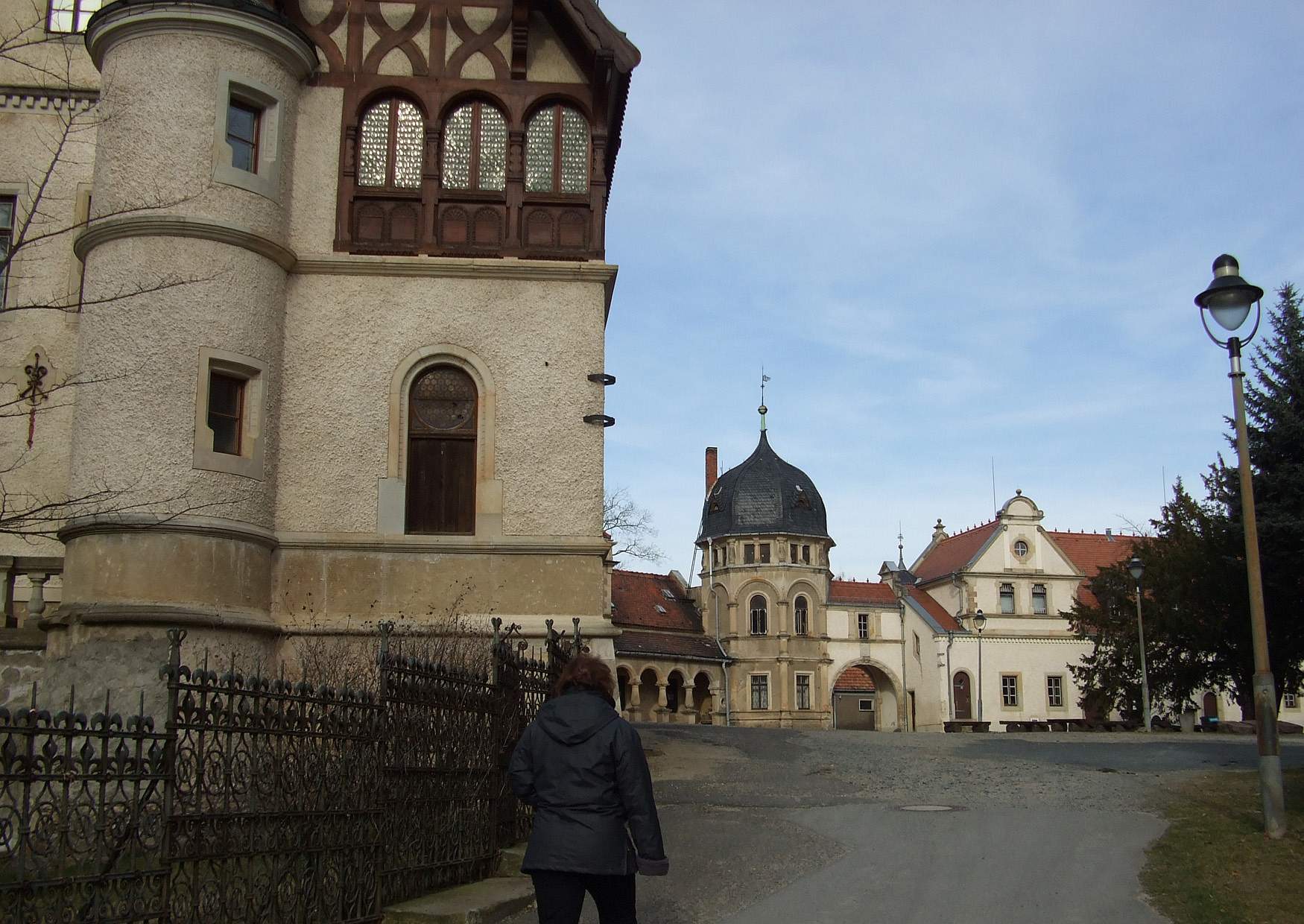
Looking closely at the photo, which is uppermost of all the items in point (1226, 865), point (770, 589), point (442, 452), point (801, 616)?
point (770, 589)

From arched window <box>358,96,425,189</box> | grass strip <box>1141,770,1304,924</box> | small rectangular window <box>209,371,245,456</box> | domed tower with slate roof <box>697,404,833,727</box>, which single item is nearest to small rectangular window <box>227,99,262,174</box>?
arched window <box>358,96,425,189</box>

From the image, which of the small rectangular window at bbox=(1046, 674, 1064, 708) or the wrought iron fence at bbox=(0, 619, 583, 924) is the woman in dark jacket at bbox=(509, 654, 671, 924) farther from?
the small rectangular window at bbox=(1046, 674, 1064, 708)

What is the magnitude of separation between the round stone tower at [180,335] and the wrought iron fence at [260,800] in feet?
14.4

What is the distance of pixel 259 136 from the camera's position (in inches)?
631

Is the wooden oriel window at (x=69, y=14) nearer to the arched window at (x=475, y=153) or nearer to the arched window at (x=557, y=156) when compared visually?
the arched window at (x=475, y=153)

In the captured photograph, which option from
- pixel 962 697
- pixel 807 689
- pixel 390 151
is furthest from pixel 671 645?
pixel 390 151

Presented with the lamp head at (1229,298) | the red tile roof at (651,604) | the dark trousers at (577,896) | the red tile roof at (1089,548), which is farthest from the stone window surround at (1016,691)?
the dark trousers at (577,896)

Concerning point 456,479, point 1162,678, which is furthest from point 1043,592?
point 456,479

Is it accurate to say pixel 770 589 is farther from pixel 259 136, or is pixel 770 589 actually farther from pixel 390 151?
pixel 259 136

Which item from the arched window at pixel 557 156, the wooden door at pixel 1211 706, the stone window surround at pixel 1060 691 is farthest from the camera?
the stone window surround at pixel 1060 691

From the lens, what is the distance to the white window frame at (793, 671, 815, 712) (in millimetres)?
77062

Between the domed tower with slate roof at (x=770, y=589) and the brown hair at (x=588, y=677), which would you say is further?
the domed tower with slate roof at (x=770, y=589)

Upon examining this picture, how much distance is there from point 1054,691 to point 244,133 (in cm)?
6619

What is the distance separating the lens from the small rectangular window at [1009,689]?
7275 cm
